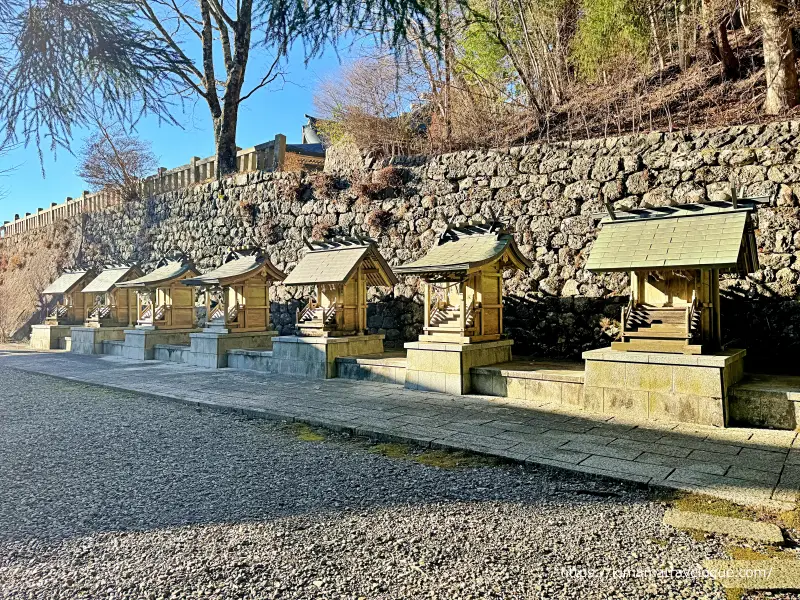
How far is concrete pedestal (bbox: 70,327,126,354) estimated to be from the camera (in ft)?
45.9

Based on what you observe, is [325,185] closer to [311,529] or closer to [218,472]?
[218,472]

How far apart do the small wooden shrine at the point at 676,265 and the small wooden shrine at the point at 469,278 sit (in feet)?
5.80

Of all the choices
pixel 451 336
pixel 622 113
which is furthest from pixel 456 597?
pixel 622 113

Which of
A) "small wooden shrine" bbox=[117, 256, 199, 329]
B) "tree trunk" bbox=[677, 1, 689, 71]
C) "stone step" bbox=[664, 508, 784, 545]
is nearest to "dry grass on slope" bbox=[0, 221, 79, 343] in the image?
"small wooden shrine" bbox=[117, 256, 199, 329]

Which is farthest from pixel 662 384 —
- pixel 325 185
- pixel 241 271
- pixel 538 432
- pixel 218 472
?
pixel 325 185

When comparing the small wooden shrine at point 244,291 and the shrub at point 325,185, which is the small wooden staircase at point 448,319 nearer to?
the small wooden shrine at point 244,291

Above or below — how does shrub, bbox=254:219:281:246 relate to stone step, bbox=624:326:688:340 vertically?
above

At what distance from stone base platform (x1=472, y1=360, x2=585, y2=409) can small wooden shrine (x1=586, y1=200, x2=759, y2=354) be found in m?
0.77

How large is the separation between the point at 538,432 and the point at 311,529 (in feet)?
9.40

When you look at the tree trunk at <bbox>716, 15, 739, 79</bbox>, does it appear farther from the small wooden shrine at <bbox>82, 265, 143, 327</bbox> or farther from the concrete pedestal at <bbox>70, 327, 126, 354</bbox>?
the concrete pedestal at <bbox>70, 327, 126, 354</bbox>

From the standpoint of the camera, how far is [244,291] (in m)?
11.0

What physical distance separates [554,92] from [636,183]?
404 centimetres

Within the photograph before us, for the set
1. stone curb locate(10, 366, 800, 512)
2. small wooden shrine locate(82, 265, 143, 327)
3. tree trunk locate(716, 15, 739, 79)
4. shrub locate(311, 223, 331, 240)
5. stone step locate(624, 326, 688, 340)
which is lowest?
stone curb locate(10, 366, 800, 512)

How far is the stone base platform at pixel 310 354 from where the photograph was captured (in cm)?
904
